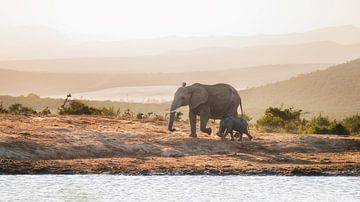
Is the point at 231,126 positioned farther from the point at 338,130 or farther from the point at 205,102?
the point at 338,130

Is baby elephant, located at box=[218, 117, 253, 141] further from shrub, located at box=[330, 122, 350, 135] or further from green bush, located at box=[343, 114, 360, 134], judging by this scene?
green bush, located at box=[343, 114, 360, 134]

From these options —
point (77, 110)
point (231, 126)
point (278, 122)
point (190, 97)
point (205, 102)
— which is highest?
point (190, 97)

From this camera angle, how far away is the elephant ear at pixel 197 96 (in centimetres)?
2845

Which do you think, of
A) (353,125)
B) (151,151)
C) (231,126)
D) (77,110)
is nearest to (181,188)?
(151,151)

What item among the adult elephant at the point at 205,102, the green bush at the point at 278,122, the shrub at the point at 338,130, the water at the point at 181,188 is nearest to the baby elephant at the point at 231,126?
the adult elephant at the point at 205,102

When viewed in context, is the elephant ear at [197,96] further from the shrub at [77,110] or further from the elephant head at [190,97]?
the shrub at [77,110]

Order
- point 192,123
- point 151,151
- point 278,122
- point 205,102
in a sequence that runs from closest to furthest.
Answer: point 151,151
point 192,123
point 205,102
point 278,122

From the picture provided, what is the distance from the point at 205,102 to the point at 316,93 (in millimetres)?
49379

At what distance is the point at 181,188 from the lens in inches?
810

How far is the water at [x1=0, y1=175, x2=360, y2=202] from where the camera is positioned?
1941 cm

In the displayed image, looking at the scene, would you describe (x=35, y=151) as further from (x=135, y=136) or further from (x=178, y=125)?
(x=178, y=125)

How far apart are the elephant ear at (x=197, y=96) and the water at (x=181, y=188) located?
6149mm

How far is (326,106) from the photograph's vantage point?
7256 centimetres

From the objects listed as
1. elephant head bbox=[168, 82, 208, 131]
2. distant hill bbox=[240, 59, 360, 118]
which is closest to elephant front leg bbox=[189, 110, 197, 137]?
elephant head bbox=[168, 82, 208, 131]
